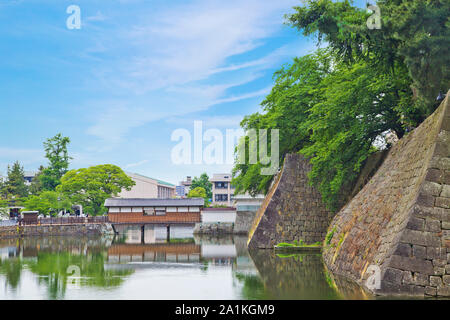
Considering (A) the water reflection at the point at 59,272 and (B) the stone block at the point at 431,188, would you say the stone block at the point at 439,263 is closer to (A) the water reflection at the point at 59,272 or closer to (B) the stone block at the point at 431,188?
(B) the stone block at the point at 431,188

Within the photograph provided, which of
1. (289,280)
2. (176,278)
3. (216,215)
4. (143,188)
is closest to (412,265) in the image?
(289,280)

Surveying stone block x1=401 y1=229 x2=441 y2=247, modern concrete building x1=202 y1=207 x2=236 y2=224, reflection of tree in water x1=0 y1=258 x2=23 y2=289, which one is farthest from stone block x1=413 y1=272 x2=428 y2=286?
modern concrete building x1=202 y1=207 x2=236 y2=224

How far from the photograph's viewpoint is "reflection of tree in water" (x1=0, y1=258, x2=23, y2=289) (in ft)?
45.7

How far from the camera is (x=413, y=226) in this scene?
9.62 metres

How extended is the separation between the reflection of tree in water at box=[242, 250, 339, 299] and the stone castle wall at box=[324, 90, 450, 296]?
3.77ft

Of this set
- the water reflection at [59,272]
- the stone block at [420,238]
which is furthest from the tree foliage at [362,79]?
the water reflection at [59,272]

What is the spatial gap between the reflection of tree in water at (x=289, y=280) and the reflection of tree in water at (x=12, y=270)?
7624 millimetres

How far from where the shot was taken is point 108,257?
22.7 meters

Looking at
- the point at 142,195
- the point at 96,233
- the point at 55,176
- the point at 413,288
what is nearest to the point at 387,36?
the point at 413,288

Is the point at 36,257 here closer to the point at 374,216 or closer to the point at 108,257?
the point at 108,257

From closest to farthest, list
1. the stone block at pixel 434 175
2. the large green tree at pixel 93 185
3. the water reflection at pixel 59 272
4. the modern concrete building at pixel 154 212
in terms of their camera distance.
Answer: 1. the stone block at pixel 434 175
2. the water reflection at pixel 59 272
3. the modern concrete building at pixel 154 212
4. the large green tree at pixel 93 185

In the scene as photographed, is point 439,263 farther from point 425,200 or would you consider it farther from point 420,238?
point 425,200

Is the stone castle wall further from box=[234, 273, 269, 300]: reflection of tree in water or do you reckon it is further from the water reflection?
the water reflection

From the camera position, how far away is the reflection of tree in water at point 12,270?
13.9 m
